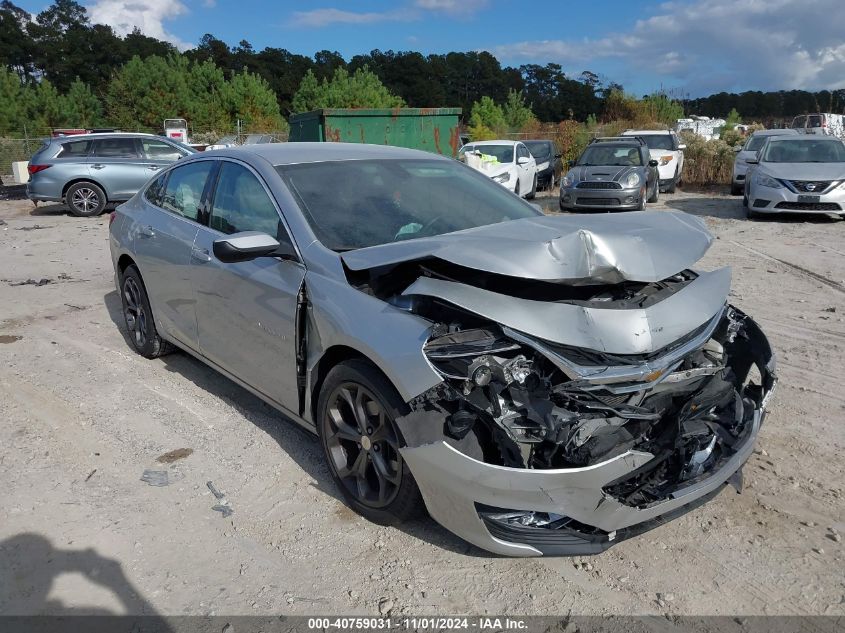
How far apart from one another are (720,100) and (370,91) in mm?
68319

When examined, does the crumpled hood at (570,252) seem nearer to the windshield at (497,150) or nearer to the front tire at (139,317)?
the front tire at (139,317)

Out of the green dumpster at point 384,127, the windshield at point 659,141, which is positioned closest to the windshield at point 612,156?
the green dumpster at point 384,127

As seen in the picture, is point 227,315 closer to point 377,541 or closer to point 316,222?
point 316,222

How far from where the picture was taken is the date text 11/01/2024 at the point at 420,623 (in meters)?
2.58

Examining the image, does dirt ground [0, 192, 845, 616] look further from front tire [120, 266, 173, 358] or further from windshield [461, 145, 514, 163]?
windshield [461, 145, 514, 163]

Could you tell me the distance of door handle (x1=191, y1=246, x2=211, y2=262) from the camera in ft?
13.9

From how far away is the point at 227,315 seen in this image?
13.3 feet

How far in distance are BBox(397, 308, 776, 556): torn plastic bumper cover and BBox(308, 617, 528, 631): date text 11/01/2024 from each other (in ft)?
0.84

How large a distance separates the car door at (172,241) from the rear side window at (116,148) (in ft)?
37.9

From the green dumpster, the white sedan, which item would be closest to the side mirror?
the green dumpster

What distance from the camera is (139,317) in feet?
18.3

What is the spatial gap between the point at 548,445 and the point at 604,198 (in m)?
12.3

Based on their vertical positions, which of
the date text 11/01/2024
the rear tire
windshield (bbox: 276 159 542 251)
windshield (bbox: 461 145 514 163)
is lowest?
the date text 11/01/2024

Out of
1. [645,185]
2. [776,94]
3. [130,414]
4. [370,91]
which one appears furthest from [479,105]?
[776,94]
